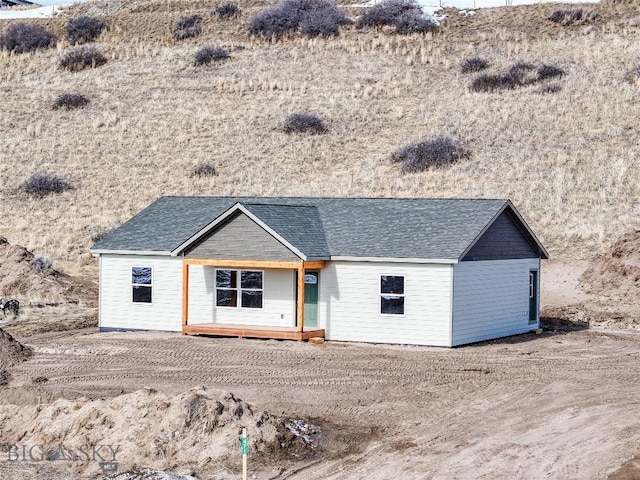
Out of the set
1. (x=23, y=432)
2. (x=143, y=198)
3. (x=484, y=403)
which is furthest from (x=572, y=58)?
(x=23, y=432)

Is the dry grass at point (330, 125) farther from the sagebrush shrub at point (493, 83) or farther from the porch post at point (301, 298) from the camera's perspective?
the porch post at point (301, 298)

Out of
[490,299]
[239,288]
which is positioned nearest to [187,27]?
[239,288]

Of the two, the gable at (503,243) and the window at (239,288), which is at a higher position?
the gable at (503,243)

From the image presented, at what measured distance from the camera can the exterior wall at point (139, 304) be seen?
108 feet

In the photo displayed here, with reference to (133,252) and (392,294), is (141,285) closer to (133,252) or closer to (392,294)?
(133,252)

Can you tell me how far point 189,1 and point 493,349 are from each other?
7394 cm

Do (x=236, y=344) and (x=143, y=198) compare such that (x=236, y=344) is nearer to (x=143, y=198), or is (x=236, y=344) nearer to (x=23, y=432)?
(x=23, y=432)

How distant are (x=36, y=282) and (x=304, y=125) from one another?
28400mm

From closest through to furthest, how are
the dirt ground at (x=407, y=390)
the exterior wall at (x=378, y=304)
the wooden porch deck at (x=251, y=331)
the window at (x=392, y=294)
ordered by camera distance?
the dirt ground at (x=407, y=390), the exterior wall at (x=378, y=304), the window at (x=392, y=294), the wooden porch deck at (x=251, y=331)

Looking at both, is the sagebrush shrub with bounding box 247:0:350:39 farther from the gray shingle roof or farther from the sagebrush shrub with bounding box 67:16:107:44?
the gray shingle roof

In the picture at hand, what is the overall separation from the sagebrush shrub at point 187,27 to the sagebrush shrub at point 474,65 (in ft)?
80.9

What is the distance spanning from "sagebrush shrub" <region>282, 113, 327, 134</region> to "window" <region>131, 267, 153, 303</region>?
1306 inches

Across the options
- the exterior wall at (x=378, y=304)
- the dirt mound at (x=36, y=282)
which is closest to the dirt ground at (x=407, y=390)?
the exterior wall at (x=378, y=304)

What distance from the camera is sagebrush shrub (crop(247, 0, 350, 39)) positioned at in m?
84.7
